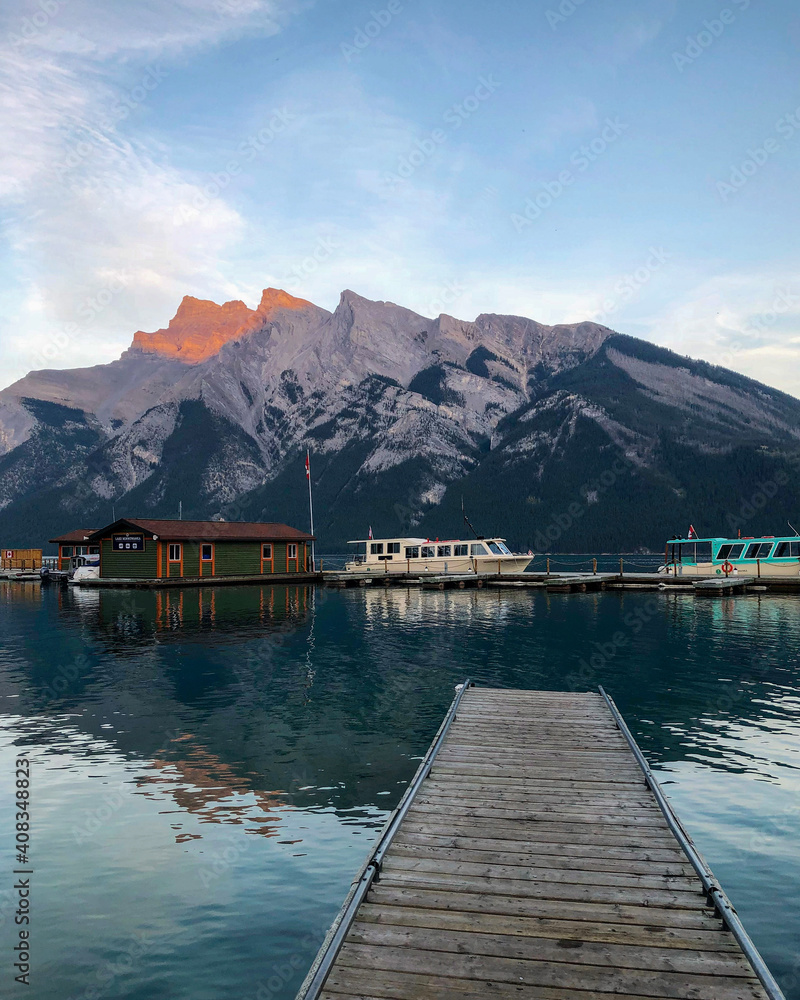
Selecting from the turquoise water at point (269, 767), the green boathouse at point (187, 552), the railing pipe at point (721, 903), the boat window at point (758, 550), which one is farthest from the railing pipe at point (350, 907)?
the green boathouse at point (187, 552)

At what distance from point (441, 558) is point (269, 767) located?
62.4 metres

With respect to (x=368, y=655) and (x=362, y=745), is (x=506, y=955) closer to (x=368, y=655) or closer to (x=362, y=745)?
(x=362, y=745)

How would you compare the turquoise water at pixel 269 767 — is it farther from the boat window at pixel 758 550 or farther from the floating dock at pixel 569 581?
the boat window at pixel 758 550

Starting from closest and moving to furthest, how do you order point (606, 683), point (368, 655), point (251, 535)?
point (606, 683)
point (368, 655)
point (251, 535)

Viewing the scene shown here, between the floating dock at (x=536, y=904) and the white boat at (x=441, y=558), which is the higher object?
the white boat at (x=441, y=558)

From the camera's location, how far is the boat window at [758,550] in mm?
66000

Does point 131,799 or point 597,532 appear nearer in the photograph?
point 131,799

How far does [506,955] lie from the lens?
6.93 metres

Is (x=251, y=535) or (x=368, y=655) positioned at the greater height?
(x=251, y=535)

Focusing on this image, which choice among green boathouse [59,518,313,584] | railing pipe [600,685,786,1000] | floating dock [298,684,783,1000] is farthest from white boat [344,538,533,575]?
railing pipe [600,685,786,1000]

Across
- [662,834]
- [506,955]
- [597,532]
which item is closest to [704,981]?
[506,955]

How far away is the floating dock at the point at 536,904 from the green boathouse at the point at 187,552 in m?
64.3

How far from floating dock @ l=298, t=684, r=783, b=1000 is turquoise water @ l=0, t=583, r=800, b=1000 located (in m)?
1.85

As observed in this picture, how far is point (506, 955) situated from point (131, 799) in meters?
10.4
